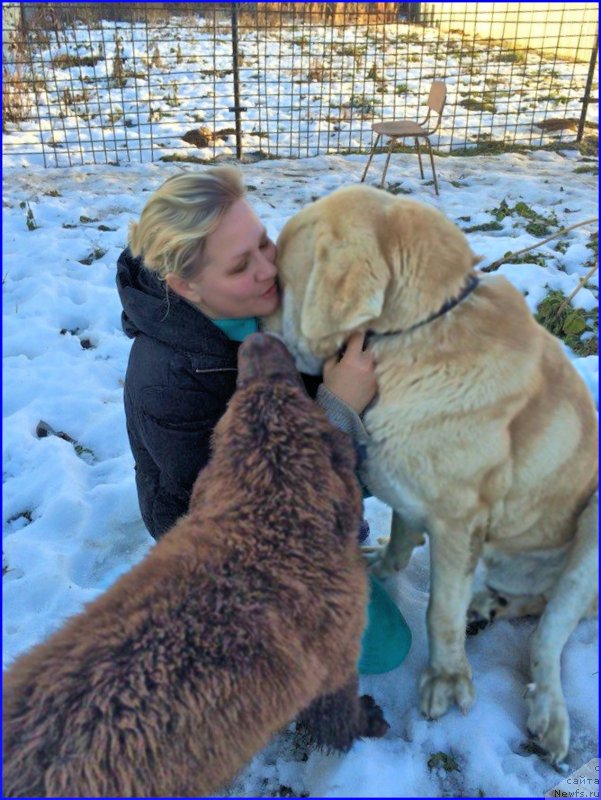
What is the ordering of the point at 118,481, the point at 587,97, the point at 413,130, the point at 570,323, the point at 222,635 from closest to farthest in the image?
the point at 222,635, the point at 118,481, the point at 570,323, the point at 413,130, the point at 587,97

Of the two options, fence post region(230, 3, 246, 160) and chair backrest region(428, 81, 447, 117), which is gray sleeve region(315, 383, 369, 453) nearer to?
chair backrest region(428, 81, 447, 117)

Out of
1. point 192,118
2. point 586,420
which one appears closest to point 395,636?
point 586,420

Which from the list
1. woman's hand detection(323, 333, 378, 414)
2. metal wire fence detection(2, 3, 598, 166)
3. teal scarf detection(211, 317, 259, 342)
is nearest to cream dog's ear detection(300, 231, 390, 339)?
woman's hand detection(323, 333, 378, 414)

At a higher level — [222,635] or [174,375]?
[174,375]

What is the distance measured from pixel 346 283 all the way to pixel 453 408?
486 mm

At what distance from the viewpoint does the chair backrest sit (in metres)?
7.00

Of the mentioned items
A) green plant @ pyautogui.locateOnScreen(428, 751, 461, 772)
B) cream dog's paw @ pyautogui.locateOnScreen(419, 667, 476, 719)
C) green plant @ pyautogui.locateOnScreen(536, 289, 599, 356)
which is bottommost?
green plant @ pyautogui.locateOnScreen(428, 751, 461, 772)

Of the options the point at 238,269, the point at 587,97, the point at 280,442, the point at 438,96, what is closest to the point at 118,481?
the point at 238,269

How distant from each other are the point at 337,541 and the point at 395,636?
797 millimetres

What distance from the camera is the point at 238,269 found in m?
2.11

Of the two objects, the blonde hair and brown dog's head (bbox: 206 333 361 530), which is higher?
the blonde hair

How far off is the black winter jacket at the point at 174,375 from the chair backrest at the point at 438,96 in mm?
5779

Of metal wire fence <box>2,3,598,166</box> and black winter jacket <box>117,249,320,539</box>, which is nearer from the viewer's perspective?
black winter jacket <box>117,249,320,539</box>

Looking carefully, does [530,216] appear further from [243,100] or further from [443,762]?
[243,100]
